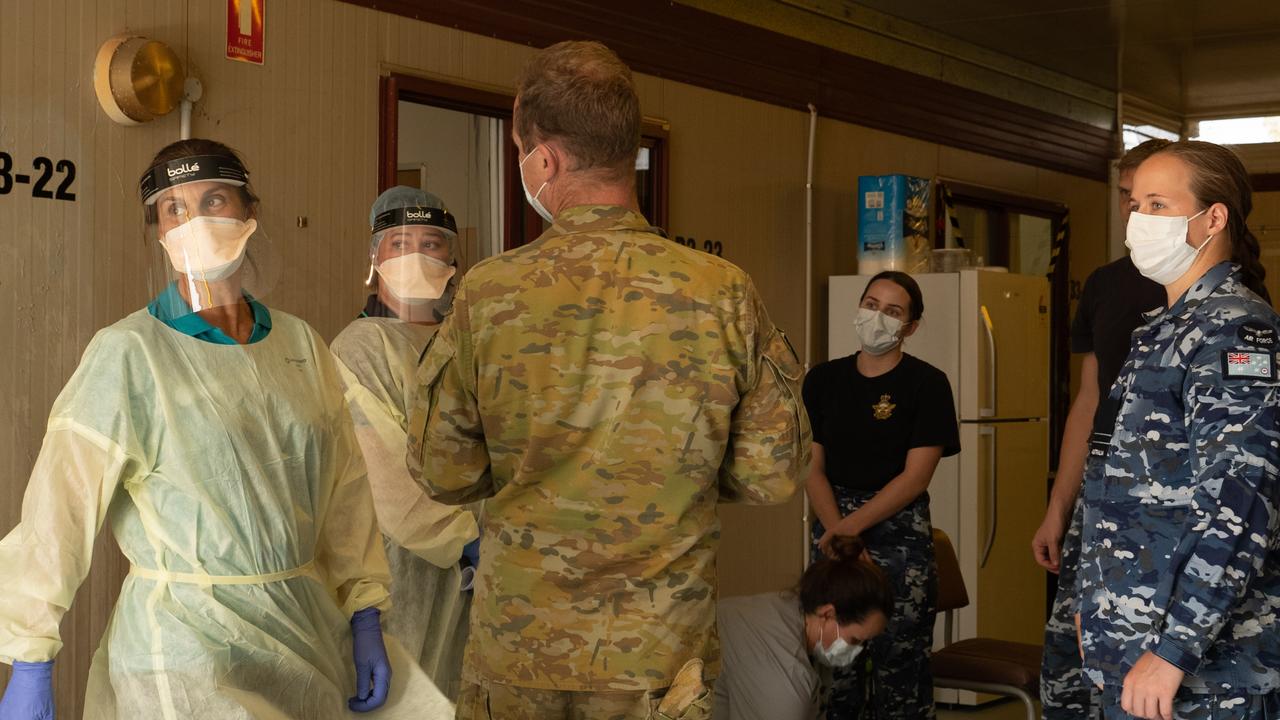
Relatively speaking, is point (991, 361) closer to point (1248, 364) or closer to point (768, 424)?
point (1248, 364)

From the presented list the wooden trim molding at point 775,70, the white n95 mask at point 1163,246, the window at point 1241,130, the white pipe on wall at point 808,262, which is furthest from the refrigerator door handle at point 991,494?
the window at point 1241,130

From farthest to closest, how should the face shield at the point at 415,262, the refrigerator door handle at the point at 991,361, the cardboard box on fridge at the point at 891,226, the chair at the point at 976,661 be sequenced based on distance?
the cardboard box on fridge at the point at 891,226
the refrigerator door handle at the point at 991,361
the chair at the point at 976,661
the face shield at the point at 415,262

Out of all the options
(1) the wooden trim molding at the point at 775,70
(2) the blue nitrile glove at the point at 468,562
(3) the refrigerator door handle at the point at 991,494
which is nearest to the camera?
(2) the blue nitrile glove at the point at 468,562

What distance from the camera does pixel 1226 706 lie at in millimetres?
2135

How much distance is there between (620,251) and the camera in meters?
1.69

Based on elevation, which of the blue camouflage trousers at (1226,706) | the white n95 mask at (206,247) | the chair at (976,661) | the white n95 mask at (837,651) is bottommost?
the chair at (976,661)

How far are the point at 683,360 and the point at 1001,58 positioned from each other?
6194 millimetres

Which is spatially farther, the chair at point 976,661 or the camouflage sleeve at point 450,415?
the chair at point 976,661

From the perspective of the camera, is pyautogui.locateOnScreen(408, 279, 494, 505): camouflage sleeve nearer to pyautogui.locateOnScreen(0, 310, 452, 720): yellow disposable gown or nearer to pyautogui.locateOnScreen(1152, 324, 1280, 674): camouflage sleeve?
pyautogui.locateOnScreen(0, 310, 452, 720): yellow disposable gown

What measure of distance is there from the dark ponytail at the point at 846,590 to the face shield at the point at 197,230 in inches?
61.8

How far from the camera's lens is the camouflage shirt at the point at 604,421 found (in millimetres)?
1670

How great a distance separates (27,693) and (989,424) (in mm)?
4207

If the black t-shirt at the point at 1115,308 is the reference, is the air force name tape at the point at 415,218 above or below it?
above

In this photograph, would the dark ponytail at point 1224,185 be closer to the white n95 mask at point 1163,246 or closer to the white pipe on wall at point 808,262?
the white n95 mask at point 1163,246
